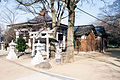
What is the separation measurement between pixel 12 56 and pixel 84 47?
10267 mm

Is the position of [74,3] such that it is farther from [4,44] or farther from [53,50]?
[4,44]

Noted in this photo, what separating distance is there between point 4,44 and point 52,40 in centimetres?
1444

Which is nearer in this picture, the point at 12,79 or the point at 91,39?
the point at 12,79

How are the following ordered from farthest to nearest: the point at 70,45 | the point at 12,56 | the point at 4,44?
1. the point at 4,44
2. the point at 12,56
3. the point at 70,45

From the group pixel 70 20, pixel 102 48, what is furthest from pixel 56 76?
pixel 102 48

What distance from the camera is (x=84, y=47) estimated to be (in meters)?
17.5

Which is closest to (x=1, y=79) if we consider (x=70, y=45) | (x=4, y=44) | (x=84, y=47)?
(x=70, y=45)

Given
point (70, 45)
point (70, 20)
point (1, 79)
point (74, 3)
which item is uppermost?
point (74, 3)

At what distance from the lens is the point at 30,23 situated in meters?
19.9

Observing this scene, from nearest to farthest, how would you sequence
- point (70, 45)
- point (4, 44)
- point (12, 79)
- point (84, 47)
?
point (12, 79), point (70, 45), point (84, 47), point (4, 44)

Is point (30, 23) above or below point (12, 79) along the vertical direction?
above

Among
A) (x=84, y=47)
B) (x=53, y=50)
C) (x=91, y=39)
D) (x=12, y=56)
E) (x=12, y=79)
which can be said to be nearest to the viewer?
(x=12, y=79)

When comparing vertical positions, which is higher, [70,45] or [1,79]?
[70,45]

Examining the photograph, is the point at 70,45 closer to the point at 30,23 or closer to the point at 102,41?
the point at 30,23
